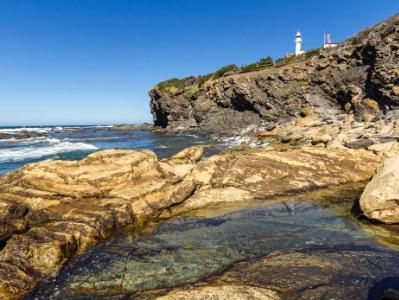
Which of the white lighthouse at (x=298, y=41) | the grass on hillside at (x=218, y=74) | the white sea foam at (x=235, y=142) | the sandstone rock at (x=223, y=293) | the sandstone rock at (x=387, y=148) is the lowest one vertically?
the sandstone rock at (x=223, y=293)

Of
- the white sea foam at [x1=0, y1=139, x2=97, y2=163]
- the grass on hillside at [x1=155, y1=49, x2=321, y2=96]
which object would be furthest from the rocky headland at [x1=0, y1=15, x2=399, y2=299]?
the grass on hillside at [x1=155, y1=49, x2=321, y2=96]

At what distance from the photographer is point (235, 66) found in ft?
228

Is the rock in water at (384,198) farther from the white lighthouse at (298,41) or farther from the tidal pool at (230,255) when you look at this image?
the white lighthouse at (298,41)

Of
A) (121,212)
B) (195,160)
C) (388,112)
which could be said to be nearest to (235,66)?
(388,112)

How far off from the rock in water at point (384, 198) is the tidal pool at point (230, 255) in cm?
60

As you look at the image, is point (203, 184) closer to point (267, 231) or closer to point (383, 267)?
point (267, 231)

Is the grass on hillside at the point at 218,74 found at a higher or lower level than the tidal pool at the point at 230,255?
higher

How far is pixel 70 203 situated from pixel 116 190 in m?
1.51

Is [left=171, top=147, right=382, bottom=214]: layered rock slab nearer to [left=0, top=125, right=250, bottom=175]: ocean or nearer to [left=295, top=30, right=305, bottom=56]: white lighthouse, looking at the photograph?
[left=0, top=125, right=250, bottom=175]: ocean

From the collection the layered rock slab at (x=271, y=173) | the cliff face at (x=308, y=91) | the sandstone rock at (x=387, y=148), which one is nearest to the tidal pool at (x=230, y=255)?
the layered rock slab at (x=271, y=173)

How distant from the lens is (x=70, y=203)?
391 inches

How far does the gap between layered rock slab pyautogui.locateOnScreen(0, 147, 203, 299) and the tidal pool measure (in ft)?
1.61

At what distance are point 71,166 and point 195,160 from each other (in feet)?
18.4

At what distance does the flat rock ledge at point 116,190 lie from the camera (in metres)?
7.48
